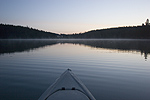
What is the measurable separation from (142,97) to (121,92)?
111cm

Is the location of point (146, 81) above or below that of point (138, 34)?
below

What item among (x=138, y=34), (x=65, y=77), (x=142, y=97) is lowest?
(x=142, y=97)

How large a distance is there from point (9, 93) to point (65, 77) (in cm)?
343

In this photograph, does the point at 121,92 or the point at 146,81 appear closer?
the point at 121,92

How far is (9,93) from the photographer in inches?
298

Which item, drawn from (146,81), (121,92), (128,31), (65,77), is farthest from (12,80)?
(128,31)

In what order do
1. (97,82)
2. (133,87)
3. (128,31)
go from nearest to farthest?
(133,87)
(97,82)
(128,31)

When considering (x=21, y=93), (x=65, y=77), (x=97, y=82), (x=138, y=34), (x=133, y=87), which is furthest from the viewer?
(x=138, y=34)

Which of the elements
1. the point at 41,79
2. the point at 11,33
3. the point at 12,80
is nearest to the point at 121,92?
the point at 41,79

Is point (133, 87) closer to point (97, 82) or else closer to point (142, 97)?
point (142, 97)

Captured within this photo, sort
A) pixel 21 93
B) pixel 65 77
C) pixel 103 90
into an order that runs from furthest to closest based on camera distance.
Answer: pixel 103 90 → pixel 21 93 → pixel 65 77

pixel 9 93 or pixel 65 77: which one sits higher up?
pixel 65 77

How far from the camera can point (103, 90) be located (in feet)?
26.7

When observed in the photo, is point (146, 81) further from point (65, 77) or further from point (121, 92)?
point (65, 77)
